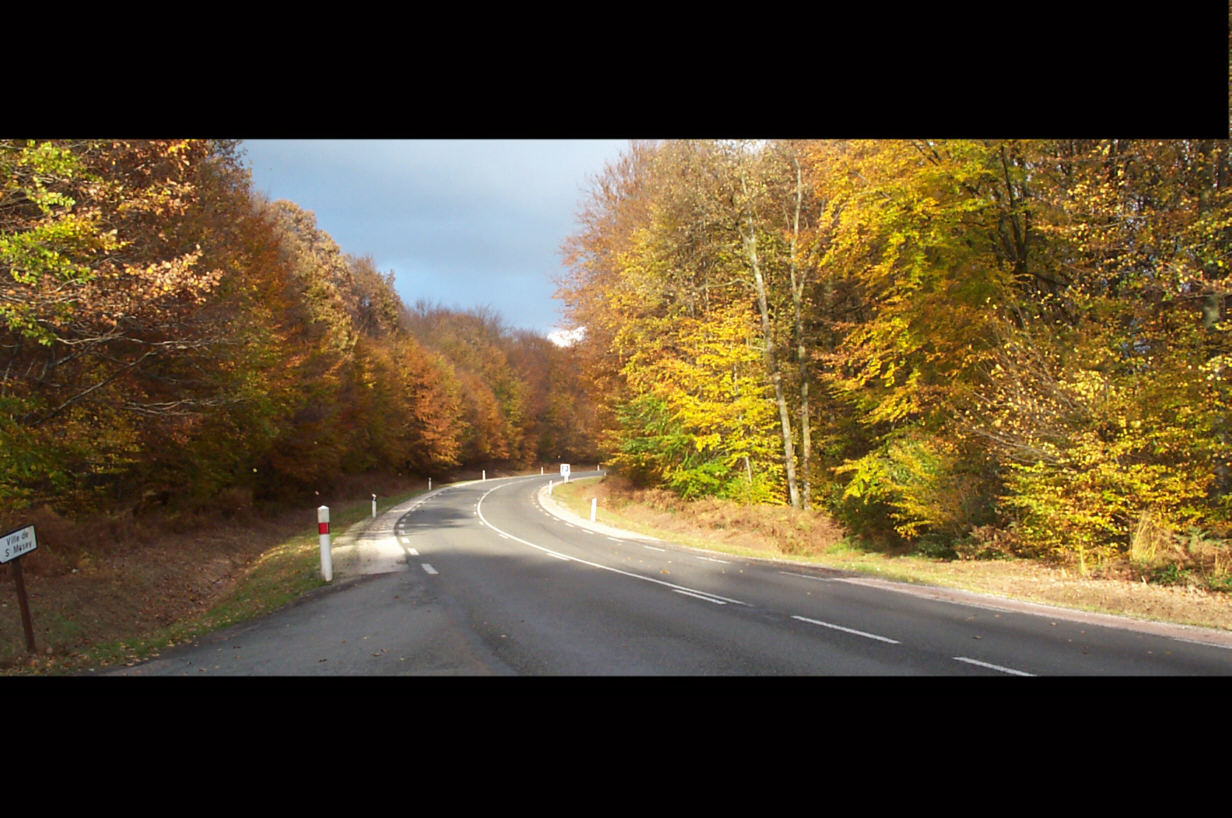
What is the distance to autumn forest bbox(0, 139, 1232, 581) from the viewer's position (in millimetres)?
9438

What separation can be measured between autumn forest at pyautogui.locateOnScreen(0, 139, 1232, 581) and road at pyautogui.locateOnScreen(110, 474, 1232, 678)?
429cm

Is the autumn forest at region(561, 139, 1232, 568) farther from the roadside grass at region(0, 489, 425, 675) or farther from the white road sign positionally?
the white road sign

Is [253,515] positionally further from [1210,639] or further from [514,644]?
[1210,639]

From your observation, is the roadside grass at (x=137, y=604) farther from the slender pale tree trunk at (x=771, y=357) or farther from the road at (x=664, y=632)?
the slender pale tree trunk at (x=771, y=357)

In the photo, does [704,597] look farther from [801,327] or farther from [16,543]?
[801,327]

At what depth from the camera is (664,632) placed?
648 centimetres

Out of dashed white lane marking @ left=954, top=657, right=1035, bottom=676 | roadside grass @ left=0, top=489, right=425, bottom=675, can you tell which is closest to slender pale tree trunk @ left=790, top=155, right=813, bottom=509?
roadside grass @ left=0, top=489, right=425, bottom=675

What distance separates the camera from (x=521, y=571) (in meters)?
11.1

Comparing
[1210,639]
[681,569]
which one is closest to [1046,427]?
[1210,639]

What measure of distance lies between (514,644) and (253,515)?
1816 cm

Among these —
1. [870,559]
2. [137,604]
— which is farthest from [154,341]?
[870,559]

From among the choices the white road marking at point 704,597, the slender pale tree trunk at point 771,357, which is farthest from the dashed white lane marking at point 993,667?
the slender pale tree trunk at point 771,357

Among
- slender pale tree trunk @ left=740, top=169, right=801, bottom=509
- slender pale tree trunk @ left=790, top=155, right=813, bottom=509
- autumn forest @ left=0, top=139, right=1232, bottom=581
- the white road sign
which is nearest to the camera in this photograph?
the white road sign

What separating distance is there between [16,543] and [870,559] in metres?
15.0
